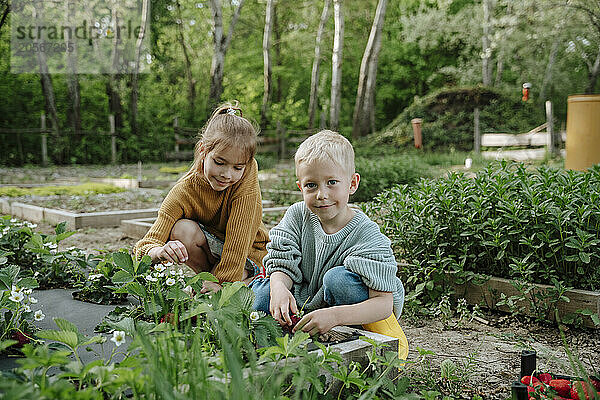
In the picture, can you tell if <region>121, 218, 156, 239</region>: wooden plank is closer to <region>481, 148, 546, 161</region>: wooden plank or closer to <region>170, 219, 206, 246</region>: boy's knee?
<region>170, 219, 206, 246</region>: boy's knee

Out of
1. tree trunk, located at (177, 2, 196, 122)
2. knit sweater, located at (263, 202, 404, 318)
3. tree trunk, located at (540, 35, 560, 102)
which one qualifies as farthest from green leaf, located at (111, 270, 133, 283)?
tree trunk, located at (540, 35, 560, 102)

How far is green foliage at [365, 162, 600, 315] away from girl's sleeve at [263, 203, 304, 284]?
1.05 m

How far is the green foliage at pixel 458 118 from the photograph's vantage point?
64.6 ft

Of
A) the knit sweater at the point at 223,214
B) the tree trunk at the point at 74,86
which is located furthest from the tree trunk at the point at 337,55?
the knit sweater at the point at 223,214

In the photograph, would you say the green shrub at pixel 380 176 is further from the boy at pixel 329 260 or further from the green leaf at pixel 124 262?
the green leaf at pixel 124 262

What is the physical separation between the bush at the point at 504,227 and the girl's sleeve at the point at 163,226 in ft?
4.78

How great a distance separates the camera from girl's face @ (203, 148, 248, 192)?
3.10 metres

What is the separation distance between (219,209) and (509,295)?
1.85 m

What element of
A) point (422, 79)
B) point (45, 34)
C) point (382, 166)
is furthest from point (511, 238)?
point (422, 79)

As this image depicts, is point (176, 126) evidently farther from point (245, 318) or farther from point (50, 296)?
point (245, 318)

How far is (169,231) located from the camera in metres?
3.29

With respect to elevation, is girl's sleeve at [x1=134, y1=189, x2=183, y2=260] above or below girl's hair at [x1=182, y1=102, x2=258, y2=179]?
below

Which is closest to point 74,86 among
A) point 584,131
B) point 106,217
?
point 106,217

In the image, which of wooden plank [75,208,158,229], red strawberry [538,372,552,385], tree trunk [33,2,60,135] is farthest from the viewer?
tree trunk [33,2,60,135]
